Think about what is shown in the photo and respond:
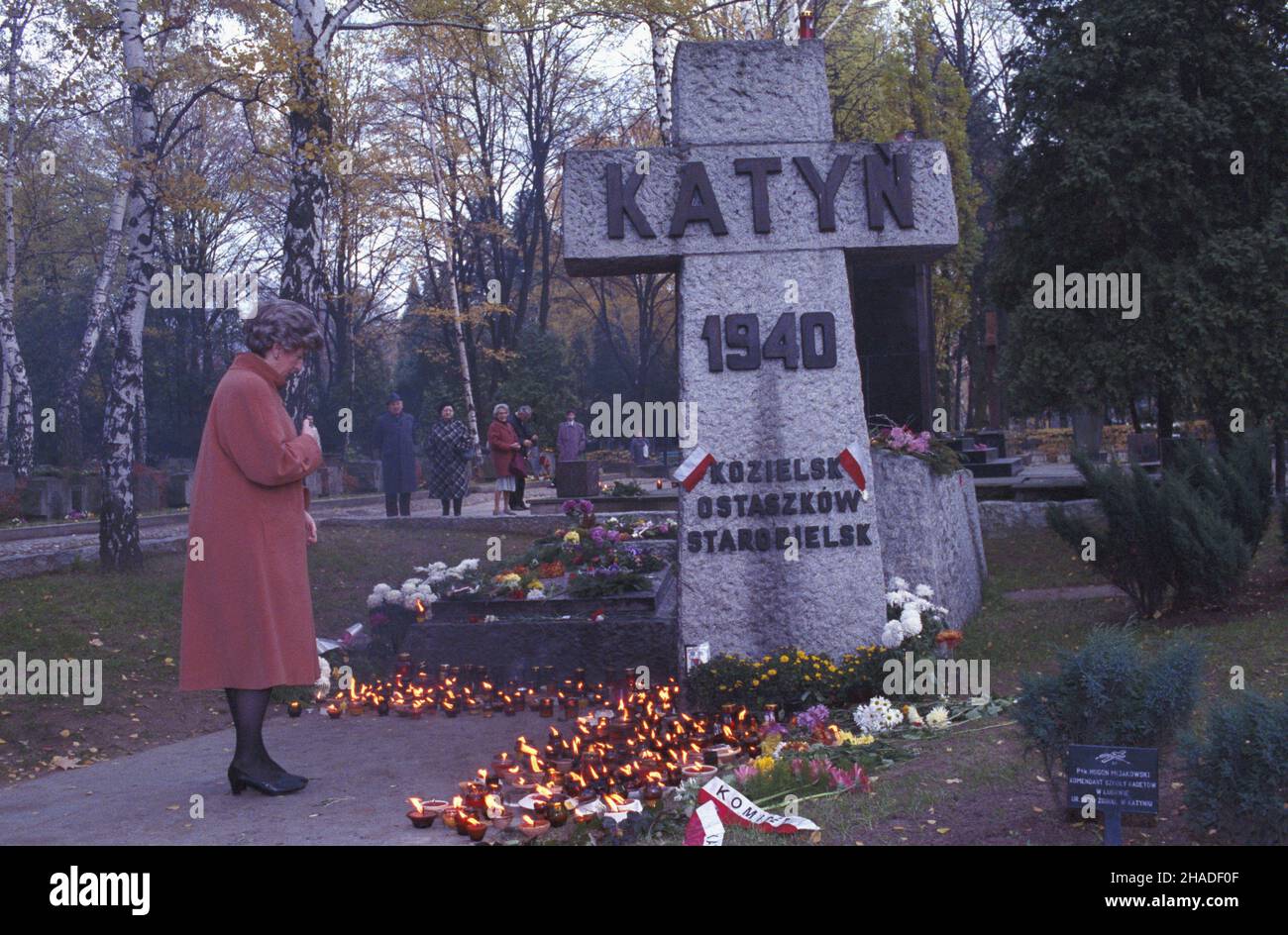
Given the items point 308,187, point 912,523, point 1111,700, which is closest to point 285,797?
point 1111,700

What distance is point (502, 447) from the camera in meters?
19.1

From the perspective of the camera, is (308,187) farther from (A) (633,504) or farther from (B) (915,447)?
(B) (915,447)

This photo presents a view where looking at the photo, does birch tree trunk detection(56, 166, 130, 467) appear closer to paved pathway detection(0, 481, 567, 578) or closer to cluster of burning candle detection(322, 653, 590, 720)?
paved pathway detection(0, 481, 567, 578)

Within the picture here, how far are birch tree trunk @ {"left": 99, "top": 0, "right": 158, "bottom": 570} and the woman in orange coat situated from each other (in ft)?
23.5

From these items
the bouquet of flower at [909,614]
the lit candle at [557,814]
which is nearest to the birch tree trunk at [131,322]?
the bouquet of flower at [909,614]

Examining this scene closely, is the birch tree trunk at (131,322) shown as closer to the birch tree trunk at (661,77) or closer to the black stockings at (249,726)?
the black stockings at (249,726)

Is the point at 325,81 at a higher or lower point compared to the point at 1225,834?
higher

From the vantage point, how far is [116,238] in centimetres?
2058

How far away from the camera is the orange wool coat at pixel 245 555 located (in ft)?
18.1

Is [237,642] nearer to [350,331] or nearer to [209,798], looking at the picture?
[209,798]

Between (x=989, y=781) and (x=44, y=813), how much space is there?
399 centimetres

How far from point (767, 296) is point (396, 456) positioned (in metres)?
12.4

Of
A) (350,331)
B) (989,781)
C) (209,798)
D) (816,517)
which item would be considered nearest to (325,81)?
(816,517)

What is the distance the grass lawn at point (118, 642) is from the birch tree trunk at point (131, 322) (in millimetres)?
481
